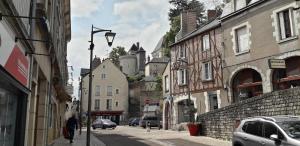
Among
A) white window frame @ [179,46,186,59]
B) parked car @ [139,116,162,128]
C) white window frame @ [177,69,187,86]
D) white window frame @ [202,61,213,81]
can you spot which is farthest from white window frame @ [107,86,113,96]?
white window frame @ [202,61,213,81]

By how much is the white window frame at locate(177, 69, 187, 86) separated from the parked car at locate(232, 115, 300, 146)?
896 inches

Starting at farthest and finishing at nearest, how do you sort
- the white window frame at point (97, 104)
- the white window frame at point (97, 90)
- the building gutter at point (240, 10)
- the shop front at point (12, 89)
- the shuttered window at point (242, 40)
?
the white window frame at point (97, 90), the white window frame at point (97, 104), the shuttered window at point (242, 40), the building gutter at point (240, 10), the shop front at point (12, 89)

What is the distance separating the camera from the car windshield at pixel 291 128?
8086mm

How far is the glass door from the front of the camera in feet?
22.2

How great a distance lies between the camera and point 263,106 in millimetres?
17719

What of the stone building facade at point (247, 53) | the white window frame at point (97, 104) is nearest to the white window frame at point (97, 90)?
the white window frame at point (97, 104)

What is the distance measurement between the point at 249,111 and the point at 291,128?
10.7 m

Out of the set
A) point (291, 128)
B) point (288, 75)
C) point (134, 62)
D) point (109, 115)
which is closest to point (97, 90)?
point (109, 115)

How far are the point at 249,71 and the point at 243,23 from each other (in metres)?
3.41

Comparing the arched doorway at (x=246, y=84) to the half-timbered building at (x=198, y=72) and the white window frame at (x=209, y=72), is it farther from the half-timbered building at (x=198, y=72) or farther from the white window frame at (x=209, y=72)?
the white window frame at (x=209, y=72)

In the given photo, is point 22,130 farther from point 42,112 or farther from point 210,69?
point 210,69

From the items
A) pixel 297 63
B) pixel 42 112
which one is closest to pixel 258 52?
pixel 297 63

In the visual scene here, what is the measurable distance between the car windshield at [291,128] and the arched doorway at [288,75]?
40.2ft

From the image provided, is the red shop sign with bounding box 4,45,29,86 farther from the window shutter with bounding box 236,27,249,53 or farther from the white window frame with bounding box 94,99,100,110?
the white window frame with bounding box 94,99,100,110
